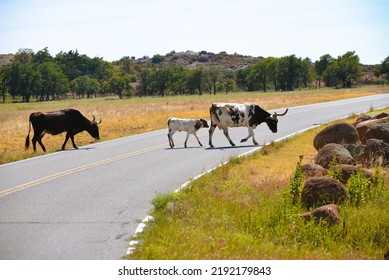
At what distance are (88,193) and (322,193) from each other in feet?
17.3

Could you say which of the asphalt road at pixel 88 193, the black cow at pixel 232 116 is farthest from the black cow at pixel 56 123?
the black cow at pixel 232 116

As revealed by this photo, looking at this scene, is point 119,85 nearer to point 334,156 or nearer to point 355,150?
point 355,150

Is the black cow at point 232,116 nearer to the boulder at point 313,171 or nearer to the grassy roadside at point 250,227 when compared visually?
the boulder at point 313,171

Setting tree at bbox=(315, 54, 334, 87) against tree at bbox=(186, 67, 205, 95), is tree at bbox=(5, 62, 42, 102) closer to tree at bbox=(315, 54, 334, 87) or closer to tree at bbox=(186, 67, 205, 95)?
tree at bbox=(186, 67, 205, 95)

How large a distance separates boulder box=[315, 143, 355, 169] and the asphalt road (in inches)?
134

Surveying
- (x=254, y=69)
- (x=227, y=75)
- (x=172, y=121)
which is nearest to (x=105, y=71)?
(x=227, y=75)

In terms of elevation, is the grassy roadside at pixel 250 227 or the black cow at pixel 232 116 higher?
the black cow at pixel 232 116

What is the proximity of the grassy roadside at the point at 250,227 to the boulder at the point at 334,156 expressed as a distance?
5.61ft

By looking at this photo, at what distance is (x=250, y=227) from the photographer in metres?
9.38

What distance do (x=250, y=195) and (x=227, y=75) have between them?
154 metres

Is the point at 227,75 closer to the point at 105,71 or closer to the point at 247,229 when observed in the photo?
the point at 105,71

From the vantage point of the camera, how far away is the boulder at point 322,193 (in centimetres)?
1077

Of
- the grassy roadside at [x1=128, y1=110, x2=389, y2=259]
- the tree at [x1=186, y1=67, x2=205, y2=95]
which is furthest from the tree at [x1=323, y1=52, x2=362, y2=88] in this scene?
the grassy roadside at [x1=128, y1=110, x2=389, y2=259]

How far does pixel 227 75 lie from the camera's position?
164 meters
